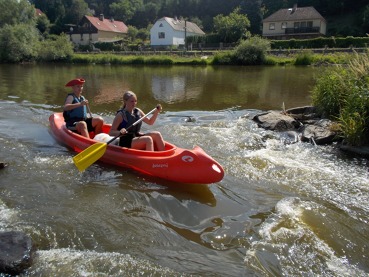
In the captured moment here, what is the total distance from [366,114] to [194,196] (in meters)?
4.21

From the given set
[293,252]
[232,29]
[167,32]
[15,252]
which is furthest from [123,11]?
[293,252]

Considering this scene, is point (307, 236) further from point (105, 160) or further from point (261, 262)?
point (105, 160)

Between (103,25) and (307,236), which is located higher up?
(103,25)

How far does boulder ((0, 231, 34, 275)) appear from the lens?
315 centimetres

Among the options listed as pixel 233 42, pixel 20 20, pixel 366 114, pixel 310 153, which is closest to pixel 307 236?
pixel 310 153

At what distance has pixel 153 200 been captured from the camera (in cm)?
490

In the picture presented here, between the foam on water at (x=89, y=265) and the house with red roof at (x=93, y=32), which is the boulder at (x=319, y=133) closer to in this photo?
the foam on water at (x=89, y=265)

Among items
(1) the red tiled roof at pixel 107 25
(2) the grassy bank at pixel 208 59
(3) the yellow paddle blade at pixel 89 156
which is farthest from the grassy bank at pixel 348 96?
(1) the red tiled roof at pixel 107 25

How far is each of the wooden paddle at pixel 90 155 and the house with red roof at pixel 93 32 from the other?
5699 cm

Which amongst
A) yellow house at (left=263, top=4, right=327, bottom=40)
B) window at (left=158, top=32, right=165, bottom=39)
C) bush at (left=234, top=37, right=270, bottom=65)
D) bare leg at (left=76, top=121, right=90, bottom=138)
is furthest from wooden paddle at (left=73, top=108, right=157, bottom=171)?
window at (left=158, top=32, right=165, bottom=39)

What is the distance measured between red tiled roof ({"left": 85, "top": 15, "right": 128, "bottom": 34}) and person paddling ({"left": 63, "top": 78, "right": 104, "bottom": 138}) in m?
57.2

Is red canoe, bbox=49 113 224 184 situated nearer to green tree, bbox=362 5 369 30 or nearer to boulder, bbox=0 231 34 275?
boulder, bbox=0 231 34 275

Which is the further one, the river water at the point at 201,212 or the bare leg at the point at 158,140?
the bare leg at the point at 158,140

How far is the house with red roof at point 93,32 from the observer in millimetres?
60094
